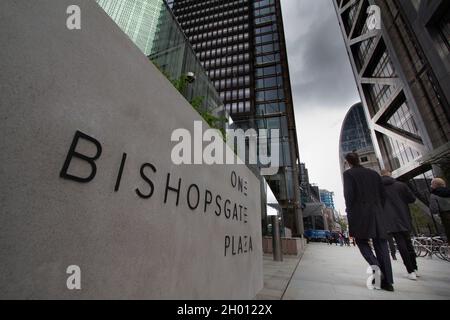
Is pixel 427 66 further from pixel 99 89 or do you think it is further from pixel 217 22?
pixel 217 22

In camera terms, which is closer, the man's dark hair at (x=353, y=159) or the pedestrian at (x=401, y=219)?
the man's dark hair at (x=353, y=159)

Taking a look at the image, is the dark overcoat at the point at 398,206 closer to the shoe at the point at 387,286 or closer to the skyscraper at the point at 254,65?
the shoe at the point at 387,286

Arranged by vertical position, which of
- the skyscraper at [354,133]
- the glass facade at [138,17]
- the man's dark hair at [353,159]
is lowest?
the man's dark hair at [353,159]

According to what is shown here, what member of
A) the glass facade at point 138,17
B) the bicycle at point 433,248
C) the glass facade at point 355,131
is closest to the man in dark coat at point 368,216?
the glass facade at point 138,17

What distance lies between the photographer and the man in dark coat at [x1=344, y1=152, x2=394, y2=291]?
285 centimetres

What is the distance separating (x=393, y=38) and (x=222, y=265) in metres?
28.1

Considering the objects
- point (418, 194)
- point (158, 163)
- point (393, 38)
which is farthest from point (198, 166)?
point (418, 194)

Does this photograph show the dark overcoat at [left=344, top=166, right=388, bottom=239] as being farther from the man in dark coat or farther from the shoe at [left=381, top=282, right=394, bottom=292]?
the shoe at [left=381, top=282, right=394, bottom=292]

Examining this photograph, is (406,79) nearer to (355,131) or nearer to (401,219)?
(401,219)

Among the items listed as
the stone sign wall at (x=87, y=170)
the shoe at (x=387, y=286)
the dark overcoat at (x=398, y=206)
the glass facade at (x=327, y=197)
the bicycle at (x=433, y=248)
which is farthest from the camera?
the glass facade at (x=327, y=197)

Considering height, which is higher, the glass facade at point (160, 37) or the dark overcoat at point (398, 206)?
the glass facade at point (160, 37)

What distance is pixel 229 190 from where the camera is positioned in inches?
104

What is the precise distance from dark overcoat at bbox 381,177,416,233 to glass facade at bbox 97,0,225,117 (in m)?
4.06

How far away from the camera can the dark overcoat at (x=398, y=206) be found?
3857 millimetres
